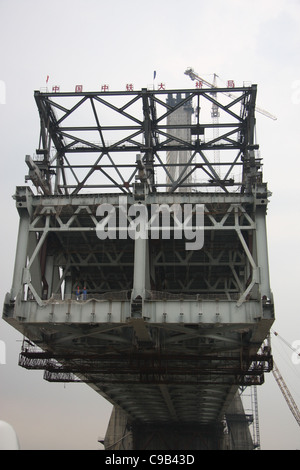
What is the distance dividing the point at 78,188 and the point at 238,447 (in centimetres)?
7372

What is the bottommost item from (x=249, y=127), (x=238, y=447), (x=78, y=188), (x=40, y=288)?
(x=238, y=447)

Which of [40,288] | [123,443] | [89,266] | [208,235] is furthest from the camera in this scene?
[123,443]

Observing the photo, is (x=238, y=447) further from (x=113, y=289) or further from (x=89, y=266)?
(x=89, y=266)

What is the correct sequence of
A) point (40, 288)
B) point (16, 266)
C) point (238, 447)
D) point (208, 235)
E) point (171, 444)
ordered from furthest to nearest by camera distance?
point (238, 447), point (171, 444), point (208, 235), point (40, 288), point (16, 266)

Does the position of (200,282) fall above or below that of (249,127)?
below

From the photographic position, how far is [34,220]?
119 ft

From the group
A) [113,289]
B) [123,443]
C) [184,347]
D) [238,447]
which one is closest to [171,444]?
[123,443]

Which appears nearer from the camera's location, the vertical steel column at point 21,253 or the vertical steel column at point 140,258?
the vertical steel column at point 140,258

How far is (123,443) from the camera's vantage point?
8462 cm

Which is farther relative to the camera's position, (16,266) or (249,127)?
(249,127)

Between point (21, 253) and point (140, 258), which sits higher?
point (21, 253)

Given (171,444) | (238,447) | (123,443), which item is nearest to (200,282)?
(171,444)

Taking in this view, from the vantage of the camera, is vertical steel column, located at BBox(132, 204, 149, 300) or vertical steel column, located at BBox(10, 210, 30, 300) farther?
vertical steel column, located at BBox(10, 210, 30, 300)

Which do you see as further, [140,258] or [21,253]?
[21,253]
